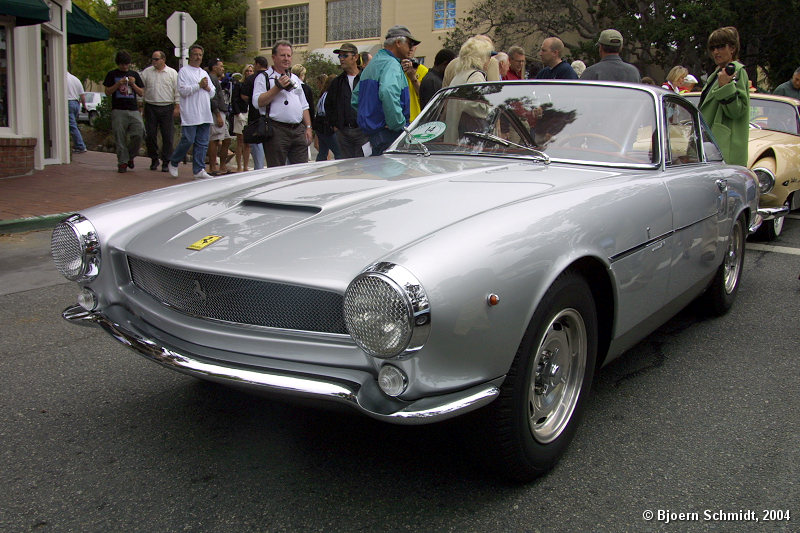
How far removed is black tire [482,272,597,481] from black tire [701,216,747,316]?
1.85 m

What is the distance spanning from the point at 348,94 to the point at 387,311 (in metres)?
5.76

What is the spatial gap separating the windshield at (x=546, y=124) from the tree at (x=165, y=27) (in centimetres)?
3351

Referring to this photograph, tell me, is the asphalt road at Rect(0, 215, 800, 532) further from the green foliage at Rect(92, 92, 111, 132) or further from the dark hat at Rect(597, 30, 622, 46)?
the green foliage at Rect(92, 92, 111, 132)

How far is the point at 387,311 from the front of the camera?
1919 mm

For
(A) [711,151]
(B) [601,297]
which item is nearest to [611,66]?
(A) [711,151]

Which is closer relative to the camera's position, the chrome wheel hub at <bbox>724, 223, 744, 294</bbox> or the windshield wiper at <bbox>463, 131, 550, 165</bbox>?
the windshield wiper at <bbox>463, 131, 550, 165</bbox>

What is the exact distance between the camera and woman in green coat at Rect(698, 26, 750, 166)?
18.5 ft

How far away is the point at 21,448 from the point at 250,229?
1.18 meters

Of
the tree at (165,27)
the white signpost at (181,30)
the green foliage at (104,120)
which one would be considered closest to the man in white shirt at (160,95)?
the white signpost at (181,30)

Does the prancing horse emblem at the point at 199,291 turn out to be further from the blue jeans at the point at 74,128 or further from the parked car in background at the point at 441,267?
the blue jeans at the point at 74,128

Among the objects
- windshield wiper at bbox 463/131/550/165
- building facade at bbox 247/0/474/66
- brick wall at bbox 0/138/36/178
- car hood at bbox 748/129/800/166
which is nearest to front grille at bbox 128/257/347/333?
windshield wiper at bbox 463/131/550/165

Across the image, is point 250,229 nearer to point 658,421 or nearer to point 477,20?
point 658,421

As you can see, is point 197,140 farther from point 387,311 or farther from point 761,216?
point 387,311

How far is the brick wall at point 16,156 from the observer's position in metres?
9.30
